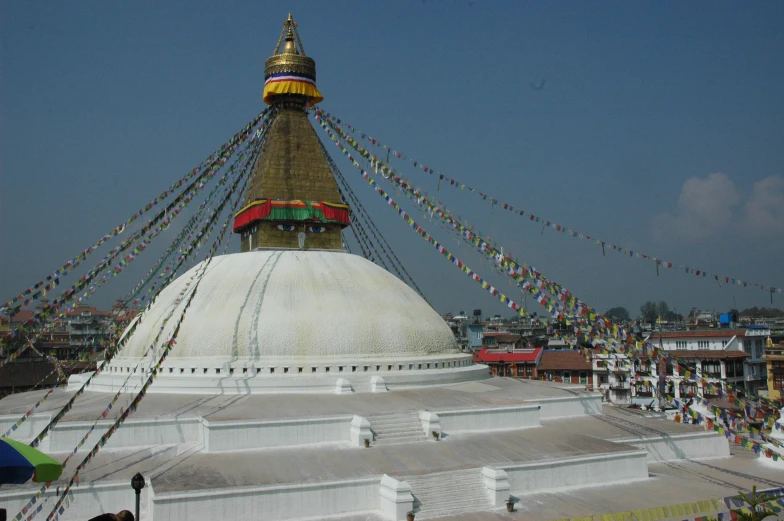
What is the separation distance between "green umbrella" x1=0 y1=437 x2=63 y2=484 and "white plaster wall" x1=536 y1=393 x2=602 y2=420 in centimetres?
863

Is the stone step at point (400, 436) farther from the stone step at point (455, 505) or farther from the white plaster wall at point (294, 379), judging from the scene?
the white plaster wall at point (294, 379)

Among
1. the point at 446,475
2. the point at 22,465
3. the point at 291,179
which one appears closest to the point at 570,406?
the point at 446,475

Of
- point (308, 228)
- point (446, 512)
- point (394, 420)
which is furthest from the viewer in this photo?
point (308, 228)

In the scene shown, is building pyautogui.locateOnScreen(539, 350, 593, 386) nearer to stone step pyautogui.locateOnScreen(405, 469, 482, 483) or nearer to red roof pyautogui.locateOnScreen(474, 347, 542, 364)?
red roof pyautogui.locateOnScreen(474, 347, 542, 364)

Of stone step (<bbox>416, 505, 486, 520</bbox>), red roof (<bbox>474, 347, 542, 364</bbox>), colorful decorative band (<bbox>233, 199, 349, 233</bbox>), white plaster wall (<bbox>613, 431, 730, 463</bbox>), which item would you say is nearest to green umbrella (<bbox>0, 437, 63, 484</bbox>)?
stone step (<bbox>416, 505, 486, 520</bbox>)

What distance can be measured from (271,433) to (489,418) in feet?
11.1

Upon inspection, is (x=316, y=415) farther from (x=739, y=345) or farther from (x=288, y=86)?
(x=739, y=345)

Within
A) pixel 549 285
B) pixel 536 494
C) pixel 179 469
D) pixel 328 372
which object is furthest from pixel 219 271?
pixel 536 494

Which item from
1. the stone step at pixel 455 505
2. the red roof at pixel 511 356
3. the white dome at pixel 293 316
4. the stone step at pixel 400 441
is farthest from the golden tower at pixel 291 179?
the red roof at pixel 511 356

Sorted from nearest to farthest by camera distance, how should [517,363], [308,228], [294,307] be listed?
[294,307]
[308,228]
[517,363]

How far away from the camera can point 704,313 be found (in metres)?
76.6

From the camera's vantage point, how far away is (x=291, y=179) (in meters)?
15.1

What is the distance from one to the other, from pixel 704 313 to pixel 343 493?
250 feet

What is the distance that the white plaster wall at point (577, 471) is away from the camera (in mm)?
9281
